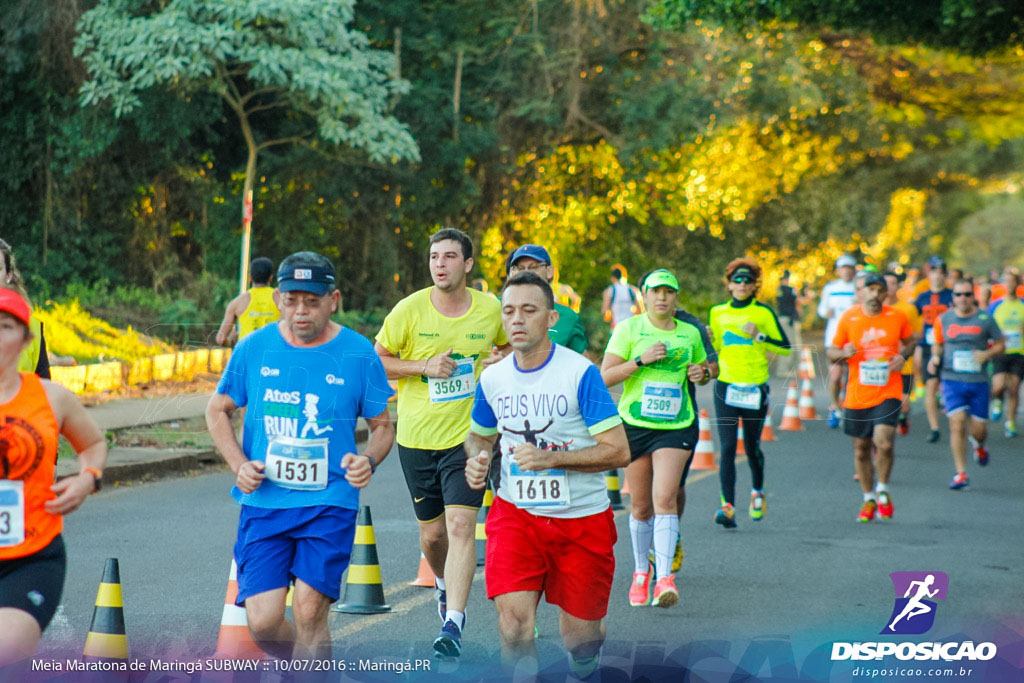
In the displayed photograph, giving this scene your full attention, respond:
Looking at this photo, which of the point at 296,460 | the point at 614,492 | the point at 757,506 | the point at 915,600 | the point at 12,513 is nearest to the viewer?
the point at 12,513

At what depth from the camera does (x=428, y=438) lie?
683 cm

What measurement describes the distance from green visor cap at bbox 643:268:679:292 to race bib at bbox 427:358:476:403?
154 centimetres

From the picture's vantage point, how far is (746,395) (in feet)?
34.5

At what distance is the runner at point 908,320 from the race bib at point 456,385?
5144 mm

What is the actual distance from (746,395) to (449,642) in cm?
495

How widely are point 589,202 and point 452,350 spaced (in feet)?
72.2

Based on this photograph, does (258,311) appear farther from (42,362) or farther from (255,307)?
(42,362)

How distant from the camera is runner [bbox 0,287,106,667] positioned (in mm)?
4199

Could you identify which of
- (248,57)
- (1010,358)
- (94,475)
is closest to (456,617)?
(94,475)

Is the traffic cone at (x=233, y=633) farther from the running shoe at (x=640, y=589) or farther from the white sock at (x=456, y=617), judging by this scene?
the running shoe at (x=640, y=589)

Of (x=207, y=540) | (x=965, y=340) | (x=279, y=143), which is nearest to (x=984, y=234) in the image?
(x=279, y=143)

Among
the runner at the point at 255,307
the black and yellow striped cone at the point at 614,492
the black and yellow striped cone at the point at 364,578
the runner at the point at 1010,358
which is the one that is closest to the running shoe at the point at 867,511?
the black and yellow striped cone at the point at 614,492

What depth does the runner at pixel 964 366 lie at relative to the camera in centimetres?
1293

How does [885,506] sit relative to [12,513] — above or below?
below
